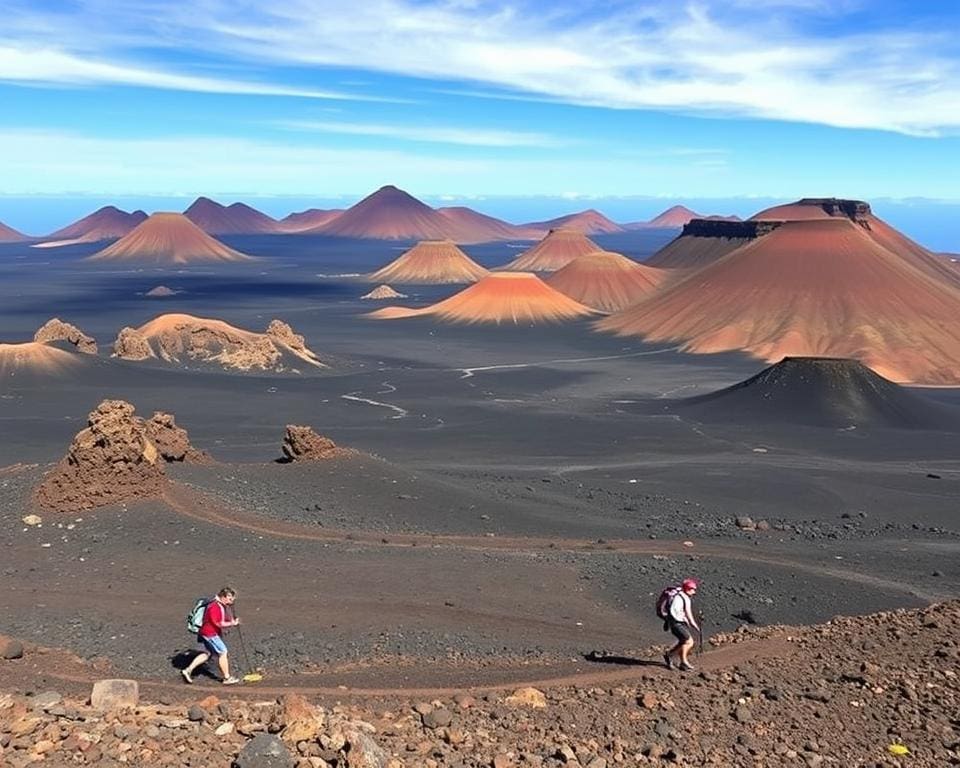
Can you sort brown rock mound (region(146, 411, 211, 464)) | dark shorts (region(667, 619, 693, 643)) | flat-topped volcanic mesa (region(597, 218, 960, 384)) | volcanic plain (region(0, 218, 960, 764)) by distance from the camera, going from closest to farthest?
1. dark shorts (region(667, 619, 693, 643))
2. volcanic plain (region(0, 218, 960, 764))
3. brown rock mound (region(146, 411, 211, 464))
4. flat-topped volcanic mesa (region(597, 218, 960, 384))

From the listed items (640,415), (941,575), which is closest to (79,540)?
(941,575)

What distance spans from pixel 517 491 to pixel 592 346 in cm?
5570

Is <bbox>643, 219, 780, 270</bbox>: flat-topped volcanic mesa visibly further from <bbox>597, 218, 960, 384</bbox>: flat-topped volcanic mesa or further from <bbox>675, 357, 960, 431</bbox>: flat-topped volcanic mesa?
<bbox>675, 357, 960, 431</bbox>: flat-topped volcanic mesa

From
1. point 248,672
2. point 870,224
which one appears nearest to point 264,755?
point 248,672

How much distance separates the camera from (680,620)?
11836 mm

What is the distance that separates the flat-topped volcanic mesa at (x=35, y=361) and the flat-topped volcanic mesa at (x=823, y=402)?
34.6 meters

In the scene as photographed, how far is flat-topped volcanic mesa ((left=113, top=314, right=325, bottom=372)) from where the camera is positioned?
64000mm

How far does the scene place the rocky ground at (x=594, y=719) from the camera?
311 inches

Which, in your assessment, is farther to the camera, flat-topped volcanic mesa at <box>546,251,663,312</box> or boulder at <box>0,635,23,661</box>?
flat-topped volcanic mesa at <box>546,251,663,312</box>

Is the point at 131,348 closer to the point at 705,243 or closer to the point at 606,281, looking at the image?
the point at 606,281

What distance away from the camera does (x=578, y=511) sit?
1055 inches

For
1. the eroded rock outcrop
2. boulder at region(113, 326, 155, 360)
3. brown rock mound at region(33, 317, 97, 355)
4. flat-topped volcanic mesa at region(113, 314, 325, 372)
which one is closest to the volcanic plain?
the eroded rock outcrop

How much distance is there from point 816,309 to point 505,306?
3091cm

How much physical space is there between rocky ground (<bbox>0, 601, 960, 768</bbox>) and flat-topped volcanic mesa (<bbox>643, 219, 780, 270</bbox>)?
117712 mm
